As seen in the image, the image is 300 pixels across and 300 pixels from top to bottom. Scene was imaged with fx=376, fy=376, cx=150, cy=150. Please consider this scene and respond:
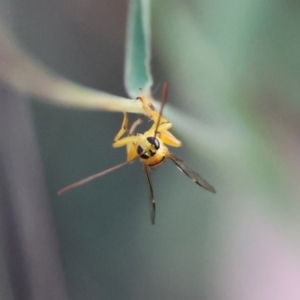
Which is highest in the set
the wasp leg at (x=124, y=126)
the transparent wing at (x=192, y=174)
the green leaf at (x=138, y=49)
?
the green leaf at (x=138, y=49)

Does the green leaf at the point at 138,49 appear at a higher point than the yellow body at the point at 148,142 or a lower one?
higher

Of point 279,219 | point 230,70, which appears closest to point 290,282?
point 279,219

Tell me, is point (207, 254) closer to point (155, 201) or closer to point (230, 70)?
point (155, 201)

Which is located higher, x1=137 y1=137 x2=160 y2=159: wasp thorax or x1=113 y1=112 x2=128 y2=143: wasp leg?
x1=113 y1=112 x2=128 y2=143: wasp leg

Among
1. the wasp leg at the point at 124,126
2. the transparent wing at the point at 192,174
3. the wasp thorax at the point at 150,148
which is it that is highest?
the wasp leg at the point at 124,126

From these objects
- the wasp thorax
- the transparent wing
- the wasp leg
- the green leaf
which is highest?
the green leaf
